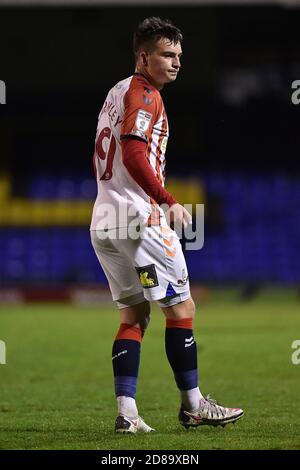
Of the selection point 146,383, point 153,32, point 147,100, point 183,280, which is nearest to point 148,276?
point 183,280

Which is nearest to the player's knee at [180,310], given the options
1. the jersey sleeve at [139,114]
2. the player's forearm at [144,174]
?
the player's forearm at [144,174]

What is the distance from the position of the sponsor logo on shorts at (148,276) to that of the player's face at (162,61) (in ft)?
3.14

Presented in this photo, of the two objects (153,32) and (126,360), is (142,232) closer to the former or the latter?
(126,360)

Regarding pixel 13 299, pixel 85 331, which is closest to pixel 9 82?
pixel 13 299

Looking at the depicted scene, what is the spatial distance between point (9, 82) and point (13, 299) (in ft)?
18.1

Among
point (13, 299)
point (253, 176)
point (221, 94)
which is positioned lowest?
point (13, 299)

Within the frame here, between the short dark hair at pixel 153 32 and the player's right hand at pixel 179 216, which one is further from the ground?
the short dark hair at pixel 153 32

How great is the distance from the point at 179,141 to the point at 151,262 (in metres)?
17.4

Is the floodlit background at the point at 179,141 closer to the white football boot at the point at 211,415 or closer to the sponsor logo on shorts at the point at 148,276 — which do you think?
the white football boot at the point at 211,415

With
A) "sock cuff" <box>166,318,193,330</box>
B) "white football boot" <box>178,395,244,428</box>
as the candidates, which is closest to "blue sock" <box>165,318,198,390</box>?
"sock cuff" <box>166,318,193,330</box>

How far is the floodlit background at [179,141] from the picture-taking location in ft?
64.6
